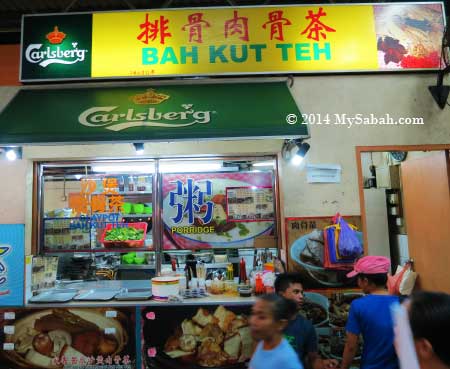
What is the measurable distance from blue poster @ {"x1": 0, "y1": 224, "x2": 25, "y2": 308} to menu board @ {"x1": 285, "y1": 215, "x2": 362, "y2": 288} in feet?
9.69

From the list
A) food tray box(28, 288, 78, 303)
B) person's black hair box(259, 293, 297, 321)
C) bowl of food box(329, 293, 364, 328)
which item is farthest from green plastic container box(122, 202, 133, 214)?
person's black hair box(259, 293, 297, 321)

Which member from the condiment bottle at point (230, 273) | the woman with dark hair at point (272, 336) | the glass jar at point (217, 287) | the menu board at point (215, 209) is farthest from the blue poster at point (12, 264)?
the woman with dark hair at point (272, 336)

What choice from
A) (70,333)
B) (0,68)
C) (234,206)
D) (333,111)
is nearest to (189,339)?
(70,333)

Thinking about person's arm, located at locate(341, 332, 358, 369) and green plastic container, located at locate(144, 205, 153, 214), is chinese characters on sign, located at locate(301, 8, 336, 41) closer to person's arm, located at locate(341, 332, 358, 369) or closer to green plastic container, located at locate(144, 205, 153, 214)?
green plastic container, located at locate(144, 205, 153, 214)

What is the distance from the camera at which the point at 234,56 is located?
4.59m

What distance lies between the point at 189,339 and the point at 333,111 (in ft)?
10.1

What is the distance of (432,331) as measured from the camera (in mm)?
1235

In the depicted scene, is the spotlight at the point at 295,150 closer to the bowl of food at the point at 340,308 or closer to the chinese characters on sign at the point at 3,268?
the bowl of food at the point at 340,308

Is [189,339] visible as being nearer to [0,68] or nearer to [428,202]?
[428,202]

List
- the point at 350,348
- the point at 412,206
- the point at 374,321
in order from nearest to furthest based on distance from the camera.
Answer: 1. the point at 374,321
2. the point at 350,348
3. the point at 412,206

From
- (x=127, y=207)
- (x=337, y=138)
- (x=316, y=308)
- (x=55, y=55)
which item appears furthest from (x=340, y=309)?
(x=55, y=55)

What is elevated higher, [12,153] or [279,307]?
[12,153]

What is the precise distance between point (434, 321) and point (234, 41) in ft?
13.6

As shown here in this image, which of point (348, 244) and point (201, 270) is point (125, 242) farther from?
point (348, 244)
